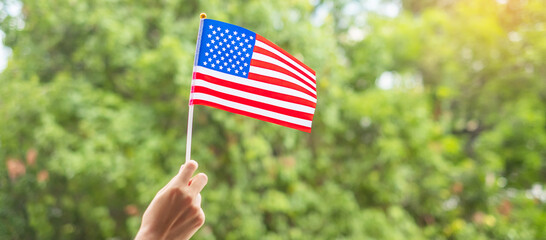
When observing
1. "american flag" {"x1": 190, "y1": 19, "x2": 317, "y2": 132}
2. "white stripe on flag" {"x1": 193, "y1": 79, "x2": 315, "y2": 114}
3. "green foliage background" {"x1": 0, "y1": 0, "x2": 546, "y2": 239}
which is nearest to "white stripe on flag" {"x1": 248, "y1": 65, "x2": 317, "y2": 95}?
"american flag" {"x1": 190, "y1": 19, "x2": 317, "y2": 132}

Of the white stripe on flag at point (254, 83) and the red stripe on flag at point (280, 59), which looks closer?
the white stripe on flag at point (254, 83)

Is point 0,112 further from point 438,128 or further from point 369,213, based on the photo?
point 438,128

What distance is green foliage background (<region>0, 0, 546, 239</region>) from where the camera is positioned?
5074 millimetres

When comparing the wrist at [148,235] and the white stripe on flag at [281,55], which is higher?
the white stripe on flag at [281,55]

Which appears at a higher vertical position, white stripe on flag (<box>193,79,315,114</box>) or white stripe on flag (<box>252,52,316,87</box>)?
white stripe on flag (<box>252,52,316,87</box>)

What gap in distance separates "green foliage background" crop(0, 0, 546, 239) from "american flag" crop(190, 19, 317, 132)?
2.68 meters

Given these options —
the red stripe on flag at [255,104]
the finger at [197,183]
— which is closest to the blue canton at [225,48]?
the red stripe on flag at [255,104]

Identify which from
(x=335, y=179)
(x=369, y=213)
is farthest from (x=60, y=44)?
(x=369, y=213)

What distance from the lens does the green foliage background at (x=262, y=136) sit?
5074mm

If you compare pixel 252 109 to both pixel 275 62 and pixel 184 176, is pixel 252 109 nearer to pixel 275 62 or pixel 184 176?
pixel 275 62

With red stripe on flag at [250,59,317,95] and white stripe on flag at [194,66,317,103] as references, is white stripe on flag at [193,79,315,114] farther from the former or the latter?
red stripe on flag at [250,59,317,95]

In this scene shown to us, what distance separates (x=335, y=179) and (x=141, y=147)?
2.92m

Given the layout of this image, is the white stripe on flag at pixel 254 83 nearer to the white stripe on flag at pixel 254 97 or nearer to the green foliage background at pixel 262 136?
the white stripe on flag at pixel 254 97

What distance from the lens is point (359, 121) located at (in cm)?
653
